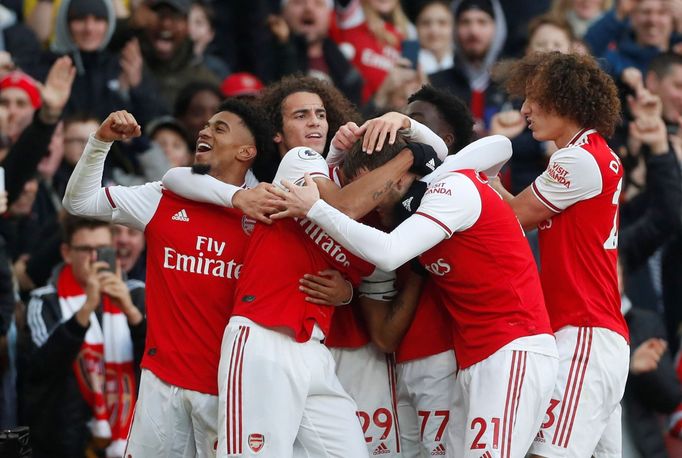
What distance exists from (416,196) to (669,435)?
4055mm

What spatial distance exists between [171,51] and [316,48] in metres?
1.43

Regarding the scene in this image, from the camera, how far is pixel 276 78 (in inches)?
478

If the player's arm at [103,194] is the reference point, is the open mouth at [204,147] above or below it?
above

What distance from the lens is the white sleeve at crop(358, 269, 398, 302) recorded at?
6.94 meters

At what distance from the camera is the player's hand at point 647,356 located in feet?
30.3

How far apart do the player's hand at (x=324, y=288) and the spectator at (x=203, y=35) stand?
5.73 m

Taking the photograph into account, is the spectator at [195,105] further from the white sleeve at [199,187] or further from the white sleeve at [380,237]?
the white sleeve at [380,237]

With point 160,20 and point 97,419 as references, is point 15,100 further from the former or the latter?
point 97,419

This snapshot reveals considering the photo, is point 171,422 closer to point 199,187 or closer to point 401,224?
point 199,187

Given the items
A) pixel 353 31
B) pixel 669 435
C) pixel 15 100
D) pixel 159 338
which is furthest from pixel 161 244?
pixel 353 31

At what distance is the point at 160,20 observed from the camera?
1159cm

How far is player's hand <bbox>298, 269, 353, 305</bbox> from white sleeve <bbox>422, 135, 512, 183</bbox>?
70 centimetres

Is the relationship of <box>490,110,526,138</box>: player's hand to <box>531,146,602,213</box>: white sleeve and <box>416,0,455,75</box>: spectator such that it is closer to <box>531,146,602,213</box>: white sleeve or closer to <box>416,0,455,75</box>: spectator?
<box>416,0,455,75</box>: spectator

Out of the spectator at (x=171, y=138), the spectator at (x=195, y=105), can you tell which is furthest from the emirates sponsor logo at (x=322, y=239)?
the spectator at (x=195, y=105)
